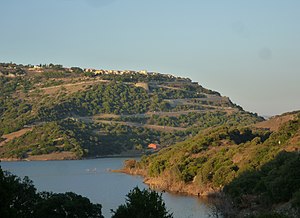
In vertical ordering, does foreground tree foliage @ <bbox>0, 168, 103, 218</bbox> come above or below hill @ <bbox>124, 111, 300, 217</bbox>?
below

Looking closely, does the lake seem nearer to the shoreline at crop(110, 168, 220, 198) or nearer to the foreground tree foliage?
the shoreline at crop(110, 168, 220, 198)

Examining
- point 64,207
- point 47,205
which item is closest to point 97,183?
point 64,207

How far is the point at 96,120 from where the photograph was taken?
166875mm

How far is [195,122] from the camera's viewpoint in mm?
172875

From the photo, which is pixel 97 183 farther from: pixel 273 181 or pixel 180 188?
pixel 273 181

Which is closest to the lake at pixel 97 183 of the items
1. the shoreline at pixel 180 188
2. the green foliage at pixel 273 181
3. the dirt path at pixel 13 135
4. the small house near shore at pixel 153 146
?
the shoreline at pixel 180 188

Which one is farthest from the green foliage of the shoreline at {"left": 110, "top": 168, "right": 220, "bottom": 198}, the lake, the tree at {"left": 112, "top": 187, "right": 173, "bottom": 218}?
the tree at {"left": 112, "top": 187, "right": 173, "bottom": 218}

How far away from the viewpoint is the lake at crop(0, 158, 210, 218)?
54.0 metres

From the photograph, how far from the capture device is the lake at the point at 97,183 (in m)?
54.0

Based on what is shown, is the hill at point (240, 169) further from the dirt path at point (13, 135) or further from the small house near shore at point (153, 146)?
the dirt path at point (13, 135)

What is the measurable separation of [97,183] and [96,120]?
86.5 meters

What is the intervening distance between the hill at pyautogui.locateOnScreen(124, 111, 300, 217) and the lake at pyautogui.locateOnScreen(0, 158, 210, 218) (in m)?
2.79

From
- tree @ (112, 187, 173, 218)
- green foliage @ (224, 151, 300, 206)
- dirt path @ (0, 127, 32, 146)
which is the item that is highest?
dirt path @ (0, 127, 32, 146)

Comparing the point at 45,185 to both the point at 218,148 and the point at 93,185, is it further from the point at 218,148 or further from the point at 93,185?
the point at 218,148
